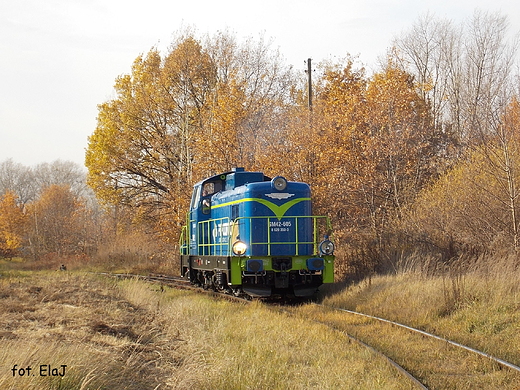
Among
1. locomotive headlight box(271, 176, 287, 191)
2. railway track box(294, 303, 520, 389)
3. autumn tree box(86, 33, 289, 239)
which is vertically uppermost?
autumn tree box(86, 33, 289, 239)

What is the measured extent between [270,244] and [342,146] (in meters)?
7.98

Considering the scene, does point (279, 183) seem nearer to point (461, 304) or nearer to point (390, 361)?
point (461, 304)

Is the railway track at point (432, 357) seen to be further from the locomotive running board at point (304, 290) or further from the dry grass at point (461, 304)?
the locomotive running board at point (304, 290)

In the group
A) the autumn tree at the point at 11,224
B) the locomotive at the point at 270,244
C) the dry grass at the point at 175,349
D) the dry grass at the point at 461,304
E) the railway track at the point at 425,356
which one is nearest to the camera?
the dry grass at the point at 175,349

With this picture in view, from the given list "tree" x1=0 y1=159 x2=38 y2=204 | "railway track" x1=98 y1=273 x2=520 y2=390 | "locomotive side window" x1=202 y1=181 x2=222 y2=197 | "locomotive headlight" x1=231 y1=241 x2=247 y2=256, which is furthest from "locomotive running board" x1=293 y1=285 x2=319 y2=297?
"tree" x1=0 y1=159 x2=38 y2=204

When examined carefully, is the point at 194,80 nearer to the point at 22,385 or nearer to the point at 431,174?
the point at 431,174

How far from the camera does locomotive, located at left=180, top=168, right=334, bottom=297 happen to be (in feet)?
47.4

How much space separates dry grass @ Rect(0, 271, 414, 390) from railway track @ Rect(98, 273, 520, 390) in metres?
0.36

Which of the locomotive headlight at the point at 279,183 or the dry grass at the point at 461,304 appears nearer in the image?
the dry grass at the point at 461,304

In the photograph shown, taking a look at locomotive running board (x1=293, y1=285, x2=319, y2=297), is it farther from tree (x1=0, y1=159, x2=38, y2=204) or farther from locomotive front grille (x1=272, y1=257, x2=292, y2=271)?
tree (x1=0, y1=159, x2=38, y2=204)

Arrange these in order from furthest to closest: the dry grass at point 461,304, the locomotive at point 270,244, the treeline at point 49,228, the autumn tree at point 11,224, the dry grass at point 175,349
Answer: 1. the autumn tree at point 11,224
2. the treeline at point 49,228
3. the locomotive at point 270,244
4. the dry grass at point 461,304
5. the dry grass at point 175,349

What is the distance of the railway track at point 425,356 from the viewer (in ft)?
22.9

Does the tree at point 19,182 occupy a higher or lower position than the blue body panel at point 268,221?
higher

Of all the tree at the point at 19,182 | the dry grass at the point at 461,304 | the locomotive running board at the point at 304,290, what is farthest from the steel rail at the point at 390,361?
the tree at the point at 19,182
